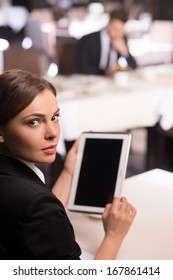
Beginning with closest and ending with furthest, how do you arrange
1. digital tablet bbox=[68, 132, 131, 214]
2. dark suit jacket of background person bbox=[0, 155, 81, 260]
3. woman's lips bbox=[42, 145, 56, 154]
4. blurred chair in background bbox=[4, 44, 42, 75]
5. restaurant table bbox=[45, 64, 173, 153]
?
dark suit jacket of background person bbox=[0, 155, 81, 260] → woman's lips bbox=[42, 145, 56, 154] → digital tablet bbox=[68, 132, 131, 214] → restaurant table bbox=[45, 64, 173, 153] → blurred chair in background bbox=[4, 44, 42, 75]

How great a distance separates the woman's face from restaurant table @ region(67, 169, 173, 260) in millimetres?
344

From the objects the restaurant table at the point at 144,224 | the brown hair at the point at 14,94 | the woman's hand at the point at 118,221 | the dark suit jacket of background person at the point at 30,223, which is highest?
the brown hair at the point at 14,94

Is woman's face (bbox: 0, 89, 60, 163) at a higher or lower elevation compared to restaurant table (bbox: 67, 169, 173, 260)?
higher

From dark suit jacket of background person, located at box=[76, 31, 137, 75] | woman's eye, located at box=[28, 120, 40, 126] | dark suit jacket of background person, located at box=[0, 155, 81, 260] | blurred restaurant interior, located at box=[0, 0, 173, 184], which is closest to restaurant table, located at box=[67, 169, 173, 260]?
dark suit jacket of background person, located at box=[0, 155, 81, 260]

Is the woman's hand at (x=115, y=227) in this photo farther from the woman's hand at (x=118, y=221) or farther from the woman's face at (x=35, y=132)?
the woman's face at (x=35, y=132)

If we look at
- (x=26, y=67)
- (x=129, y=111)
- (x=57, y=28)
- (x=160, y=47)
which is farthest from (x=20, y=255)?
(x=57, y=28)

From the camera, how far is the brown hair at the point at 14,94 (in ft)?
3.25

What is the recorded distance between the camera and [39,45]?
616cm

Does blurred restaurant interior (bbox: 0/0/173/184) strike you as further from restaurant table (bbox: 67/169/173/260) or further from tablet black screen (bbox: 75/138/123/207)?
tablet black screen (bbox: 75/138/123/207)

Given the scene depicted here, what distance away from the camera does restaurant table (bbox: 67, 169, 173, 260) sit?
4.05ft

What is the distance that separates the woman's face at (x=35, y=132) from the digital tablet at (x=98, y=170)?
1.04 feet

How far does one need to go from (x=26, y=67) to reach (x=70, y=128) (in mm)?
1339

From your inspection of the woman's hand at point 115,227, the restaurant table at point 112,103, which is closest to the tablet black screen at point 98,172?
the woman's hand at point 115,227
